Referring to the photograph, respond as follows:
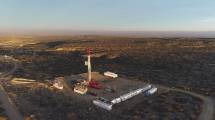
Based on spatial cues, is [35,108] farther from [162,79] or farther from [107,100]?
[162,79]

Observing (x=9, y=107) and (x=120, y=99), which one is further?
(x=120, y=99)

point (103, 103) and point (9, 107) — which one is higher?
point (103, 103)

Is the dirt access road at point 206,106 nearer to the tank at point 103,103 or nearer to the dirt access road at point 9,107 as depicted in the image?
the tank at point 103,103

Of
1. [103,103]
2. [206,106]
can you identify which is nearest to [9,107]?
[103,103]

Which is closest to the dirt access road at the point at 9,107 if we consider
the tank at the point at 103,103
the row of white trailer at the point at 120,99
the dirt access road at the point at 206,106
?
the tank at the point at 103,103

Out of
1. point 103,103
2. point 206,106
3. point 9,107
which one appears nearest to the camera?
point 103,103

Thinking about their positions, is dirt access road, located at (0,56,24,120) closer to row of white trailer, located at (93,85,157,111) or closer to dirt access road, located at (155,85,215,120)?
row of white trailer, located at (93,85,157,111)

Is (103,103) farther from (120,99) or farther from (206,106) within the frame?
(206,106)

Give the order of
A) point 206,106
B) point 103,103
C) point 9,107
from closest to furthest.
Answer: point 103,103 → point 9,107 → point 206,106

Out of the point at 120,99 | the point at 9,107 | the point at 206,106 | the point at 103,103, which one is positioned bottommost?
the point at 9,107

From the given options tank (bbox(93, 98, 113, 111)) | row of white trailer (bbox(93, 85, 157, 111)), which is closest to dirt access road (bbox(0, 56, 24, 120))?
tank (bbox(93, 98, 113, 111))

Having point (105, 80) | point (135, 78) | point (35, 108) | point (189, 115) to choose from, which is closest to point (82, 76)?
point (105, 80)

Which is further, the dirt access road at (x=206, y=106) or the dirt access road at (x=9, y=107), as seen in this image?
the dirt access road at (x=206, y=106)
